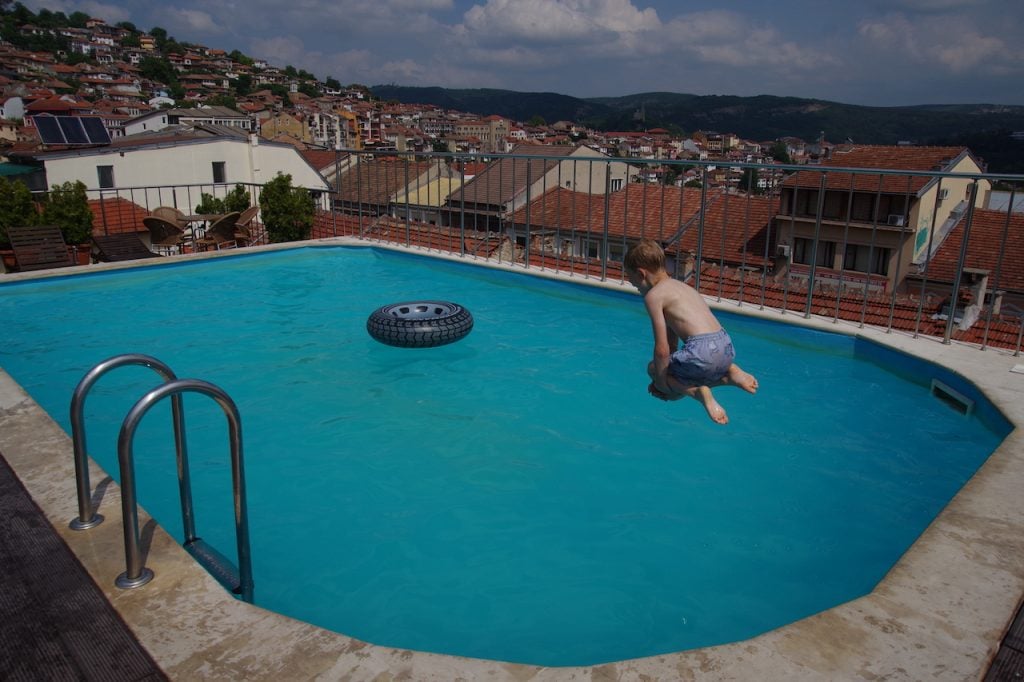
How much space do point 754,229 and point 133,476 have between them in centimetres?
2670

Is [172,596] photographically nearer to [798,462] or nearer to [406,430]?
[406,430]

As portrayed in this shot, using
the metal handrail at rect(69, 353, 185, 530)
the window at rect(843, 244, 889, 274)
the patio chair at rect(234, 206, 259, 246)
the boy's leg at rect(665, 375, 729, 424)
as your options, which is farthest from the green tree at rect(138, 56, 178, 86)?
the boy's leg at rect(665, 375, 729, 424)

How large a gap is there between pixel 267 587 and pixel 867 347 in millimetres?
5052

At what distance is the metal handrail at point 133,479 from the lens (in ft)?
7.20

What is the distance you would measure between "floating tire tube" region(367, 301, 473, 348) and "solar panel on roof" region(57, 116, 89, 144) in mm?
19377

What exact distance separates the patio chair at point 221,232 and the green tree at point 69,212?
1679 millimetres

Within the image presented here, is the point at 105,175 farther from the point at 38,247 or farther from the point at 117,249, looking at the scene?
the point at 38,247

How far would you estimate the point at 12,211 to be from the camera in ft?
31.0


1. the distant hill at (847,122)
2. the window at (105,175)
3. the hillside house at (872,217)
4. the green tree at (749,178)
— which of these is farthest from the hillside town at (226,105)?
the green tree at (749,178)

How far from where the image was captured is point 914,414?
16.6 ft

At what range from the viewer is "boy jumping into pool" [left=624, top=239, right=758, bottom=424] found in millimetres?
3211

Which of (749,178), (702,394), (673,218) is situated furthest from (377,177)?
(673,218)

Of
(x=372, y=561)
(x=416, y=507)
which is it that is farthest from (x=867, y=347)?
(x=372, y=561)

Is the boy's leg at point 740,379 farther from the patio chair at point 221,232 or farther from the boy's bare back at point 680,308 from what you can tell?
the patio chair at point 221,232
